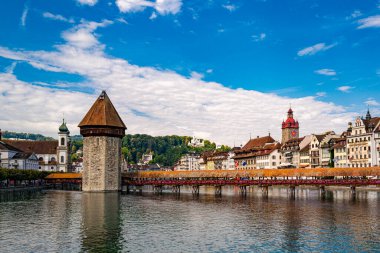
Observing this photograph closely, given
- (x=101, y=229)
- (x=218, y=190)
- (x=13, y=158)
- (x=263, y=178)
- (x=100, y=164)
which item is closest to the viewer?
(x=101, y=229)

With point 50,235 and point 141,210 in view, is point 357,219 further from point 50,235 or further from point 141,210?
point 50,235

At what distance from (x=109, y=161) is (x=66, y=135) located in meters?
48.5

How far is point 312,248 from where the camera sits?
2197 centimetres

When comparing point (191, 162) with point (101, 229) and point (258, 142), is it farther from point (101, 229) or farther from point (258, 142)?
point (101, 229)

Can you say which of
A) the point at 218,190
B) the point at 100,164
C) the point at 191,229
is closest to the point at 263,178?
the point at 218,190

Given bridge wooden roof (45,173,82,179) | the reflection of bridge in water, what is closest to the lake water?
the reflection of bridge in water

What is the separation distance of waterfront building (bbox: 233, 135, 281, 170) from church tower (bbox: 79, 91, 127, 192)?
4197cm

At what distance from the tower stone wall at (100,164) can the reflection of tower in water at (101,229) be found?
21.7 m

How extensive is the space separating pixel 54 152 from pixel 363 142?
71.8m

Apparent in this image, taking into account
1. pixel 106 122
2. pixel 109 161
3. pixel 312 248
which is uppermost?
pixel 106 122

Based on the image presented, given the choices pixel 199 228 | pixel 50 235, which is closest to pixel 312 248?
pixel 199 228

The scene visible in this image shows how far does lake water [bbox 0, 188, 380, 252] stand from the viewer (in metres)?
22.5

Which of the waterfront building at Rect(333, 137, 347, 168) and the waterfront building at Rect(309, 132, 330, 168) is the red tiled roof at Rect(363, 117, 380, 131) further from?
the waterfront building at Rect(309, 132, 330, 168)

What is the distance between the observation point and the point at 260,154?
99312mm
